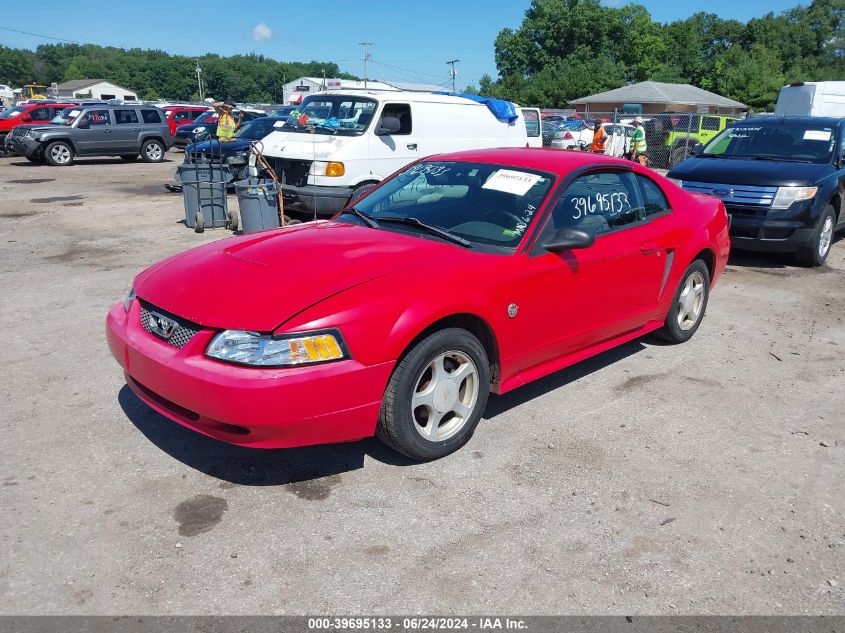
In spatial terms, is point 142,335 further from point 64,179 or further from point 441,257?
point 64,179

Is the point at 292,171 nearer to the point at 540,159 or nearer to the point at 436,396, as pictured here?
the point at 540,159

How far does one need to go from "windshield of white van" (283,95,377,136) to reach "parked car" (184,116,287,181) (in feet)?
3.67

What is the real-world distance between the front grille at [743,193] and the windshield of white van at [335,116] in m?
4.90

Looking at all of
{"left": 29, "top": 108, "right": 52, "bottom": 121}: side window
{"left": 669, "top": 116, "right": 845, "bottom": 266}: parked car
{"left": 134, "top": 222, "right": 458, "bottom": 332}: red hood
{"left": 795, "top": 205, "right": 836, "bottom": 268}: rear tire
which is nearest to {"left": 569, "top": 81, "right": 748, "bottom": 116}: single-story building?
{"left": 29, "top": 108, "right": 52, "bottom": 121}: side window

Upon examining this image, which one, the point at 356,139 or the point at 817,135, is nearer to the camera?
the point at 817,135

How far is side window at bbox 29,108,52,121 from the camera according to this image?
23.6 metres

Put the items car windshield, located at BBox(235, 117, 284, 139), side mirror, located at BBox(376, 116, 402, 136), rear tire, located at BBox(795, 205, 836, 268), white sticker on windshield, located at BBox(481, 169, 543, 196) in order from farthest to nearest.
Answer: car windshield, located at BBox(235, 117, 284, 139)
side mirror, located at BBox(376, 116, 402, 136)
rear tire, located at BBox(795, 205, 836, 268)
white sticker on windshield, located at BBox(481, 169, 543, 196)

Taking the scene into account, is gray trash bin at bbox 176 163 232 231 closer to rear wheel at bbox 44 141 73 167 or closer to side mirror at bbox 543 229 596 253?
side mirror at bbox 543 229 596 253

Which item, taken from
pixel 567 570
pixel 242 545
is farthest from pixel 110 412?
pixel 567 570

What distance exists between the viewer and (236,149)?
1559 cm

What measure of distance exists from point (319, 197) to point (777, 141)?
6310 millimetres

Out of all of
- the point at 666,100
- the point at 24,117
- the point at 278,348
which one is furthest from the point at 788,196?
the point at 666,100

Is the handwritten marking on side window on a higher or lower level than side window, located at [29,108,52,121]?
lower

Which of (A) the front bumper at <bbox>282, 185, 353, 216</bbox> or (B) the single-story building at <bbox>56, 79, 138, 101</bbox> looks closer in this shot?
(A) the front bumper at <bbox>282, 185, 353, 216</bbox>
